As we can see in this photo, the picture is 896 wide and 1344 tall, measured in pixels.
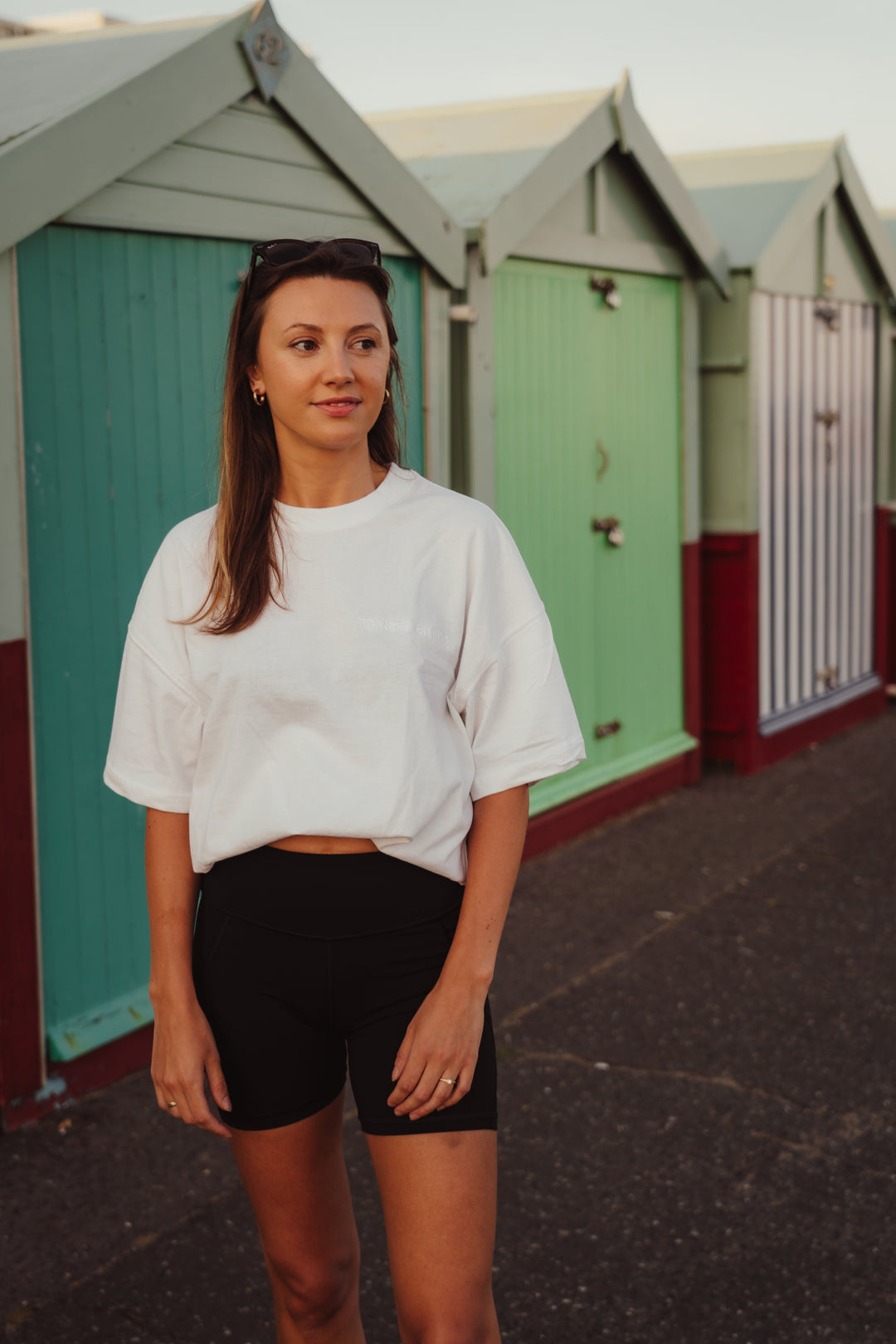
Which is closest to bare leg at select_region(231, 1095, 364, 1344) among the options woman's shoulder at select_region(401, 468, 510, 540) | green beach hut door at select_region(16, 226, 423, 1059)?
woman's shoulder at select_region(401, 468, 510, 540)

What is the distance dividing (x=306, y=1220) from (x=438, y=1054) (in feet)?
1.31

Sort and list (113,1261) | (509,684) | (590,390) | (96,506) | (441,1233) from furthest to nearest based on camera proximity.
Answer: (590,390), (96,506), (113,1261), (509,684), (441,1233)

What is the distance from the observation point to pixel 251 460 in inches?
81.9

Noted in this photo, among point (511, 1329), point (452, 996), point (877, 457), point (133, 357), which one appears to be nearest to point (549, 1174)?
point (511, 1329)

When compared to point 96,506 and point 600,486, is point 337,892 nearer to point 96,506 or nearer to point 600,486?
point 96,506

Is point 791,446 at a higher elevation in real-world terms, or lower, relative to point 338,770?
higher

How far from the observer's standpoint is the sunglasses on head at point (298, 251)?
200 cm

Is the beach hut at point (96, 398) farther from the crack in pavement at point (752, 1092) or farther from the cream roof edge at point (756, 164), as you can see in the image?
the cream roof edge at point (756, 164)

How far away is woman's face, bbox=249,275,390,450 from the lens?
1.98m

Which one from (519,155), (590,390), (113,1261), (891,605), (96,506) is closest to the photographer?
(113,1261)

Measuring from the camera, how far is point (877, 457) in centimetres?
949

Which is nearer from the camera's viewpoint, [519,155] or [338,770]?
[338,770]

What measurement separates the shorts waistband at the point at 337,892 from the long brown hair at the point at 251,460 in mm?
330

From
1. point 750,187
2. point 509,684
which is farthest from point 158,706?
point 750,187
